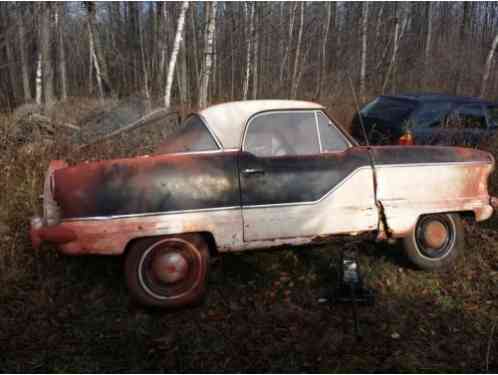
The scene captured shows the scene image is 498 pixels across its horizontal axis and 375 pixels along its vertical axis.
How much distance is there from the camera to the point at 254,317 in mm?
3355

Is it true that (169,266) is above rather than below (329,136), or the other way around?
below

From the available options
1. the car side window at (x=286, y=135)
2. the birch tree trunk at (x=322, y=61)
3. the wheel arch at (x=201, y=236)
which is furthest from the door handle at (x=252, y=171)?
the birch tree trunk at (x=322, y=61)

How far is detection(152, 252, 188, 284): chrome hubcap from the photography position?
3336 millimetres

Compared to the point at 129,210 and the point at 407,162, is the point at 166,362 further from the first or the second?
the point at 407,162

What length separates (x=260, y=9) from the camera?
41.8ft

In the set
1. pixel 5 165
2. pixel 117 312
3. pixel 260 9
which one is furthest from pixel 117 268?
pixel 260 9

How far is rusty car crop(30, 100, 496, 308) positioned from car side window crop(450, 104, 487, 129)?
302 centimetres

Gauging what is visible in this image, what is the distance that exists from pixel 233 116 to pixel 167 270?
141 cm

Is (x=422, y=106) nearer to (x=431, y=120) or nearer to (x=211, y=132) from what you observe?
(x=431, y=120)

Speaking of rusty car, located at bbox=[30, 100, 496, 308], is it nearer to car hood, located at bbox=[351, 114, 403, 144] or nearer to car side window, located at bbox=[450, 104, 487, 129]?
car hood, located at bbox=[351, 114, 403, 144]

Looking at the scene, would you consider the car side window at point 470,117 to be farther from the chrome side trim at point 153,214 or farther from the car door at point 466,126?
the chrome side trim at point 153,214

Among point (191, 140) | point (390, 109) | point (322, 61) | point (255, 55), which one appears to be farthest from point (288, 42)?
point (191, 140)

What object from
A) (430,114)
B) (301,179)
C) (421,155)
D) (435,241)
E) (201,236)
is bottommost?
(435,241)

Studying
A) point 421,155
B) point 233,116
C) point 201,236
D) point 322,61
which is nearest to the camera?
point 201,236
